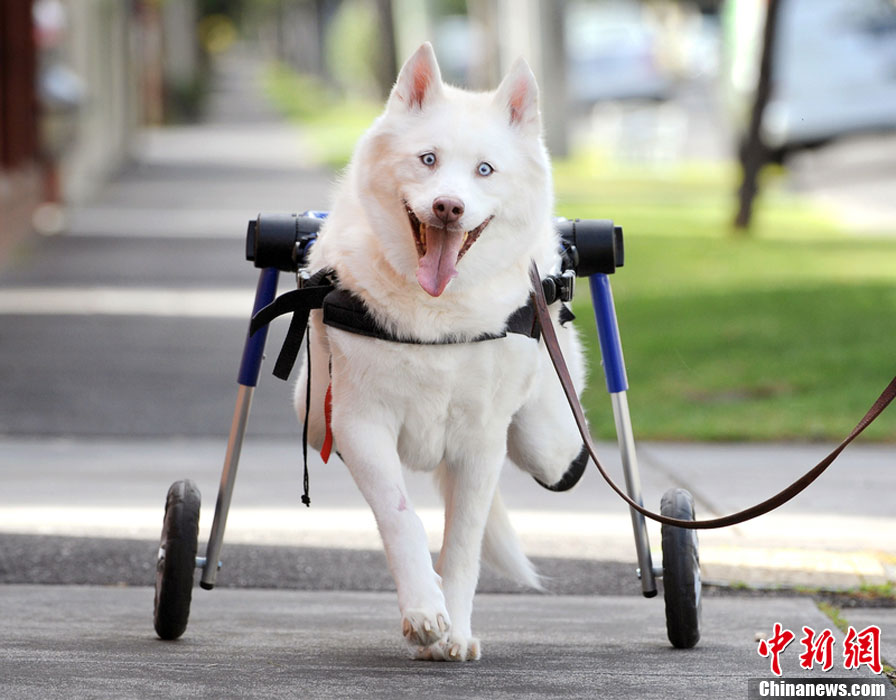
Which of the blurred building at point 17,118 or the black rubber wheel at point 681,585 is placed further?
the blurred building at point 17,118

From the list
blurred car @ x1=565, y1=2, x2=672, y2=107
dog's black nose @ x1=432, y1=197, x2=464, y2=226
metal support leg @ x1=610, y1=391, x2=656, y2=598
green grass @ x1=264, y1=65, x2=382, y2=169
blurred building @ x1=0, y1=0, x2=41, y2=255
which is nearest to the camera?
dog's black nose @ x1=432, y1=197, x2=464, y2=226

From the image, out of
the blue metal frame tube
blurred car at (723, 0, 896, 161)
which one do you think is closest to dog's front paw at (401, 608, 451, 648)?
the blue metal frame tube

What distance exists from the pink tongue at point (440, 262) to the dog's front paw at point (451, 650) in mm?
953

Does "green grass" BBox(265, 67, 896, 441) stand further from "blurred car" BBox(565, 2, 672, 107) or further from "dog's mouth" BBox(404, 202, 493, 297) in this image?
"blurred car" BBox(565, 2, 672, 107)

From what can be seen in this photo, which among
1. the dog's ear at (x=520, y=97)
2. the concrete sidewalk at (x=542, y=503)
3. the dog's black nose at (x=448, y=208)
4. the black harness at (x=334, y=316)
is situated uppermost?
the dog's ear at (x=520, y=97)

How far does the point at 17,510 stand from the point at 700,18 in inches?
2461

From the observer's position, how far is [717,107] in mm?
44312

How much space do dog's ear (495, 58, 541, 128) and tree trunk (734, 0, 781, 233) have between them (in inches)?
565

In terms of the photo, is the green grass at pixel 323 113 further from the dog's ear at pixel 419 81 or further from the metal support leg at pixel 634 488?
the dog's ear at pixel 419 81

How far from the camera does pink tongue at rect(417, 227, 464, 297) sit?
4.48m

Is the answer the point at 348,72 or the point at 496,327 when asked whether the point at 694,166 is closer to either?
the point at 496,327

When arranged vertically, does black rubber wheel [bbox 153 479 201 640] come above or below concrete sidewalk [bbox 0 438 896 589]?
above

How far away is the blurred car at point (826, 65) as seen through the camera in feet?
87.1

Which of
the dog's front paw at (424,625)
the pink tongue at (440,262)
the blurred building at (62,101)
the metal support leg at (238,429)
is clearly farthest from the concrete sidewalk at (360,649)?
the blurred building at (62,101)
